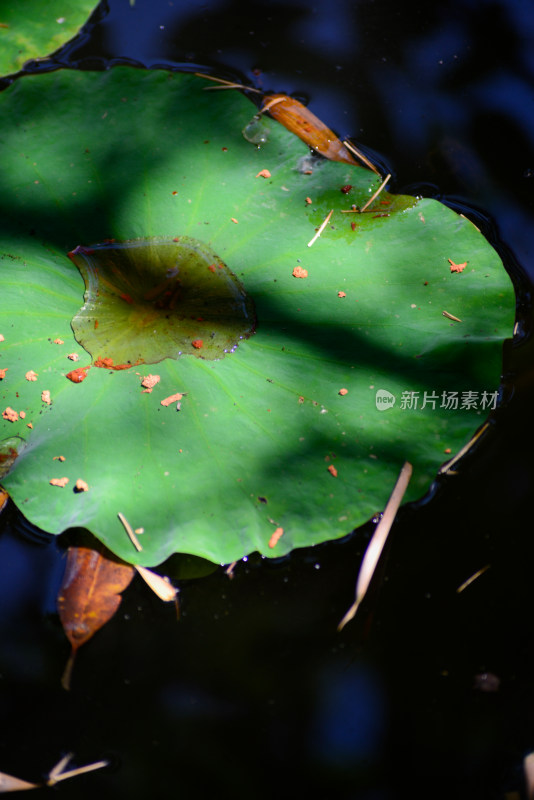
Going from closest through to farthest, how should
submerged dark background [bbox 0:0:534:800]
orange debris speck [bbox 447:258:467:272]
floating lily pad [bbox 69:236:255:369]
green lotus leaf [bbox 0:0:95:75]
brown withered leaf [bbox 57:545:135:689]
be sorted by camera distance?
1. submerged dark background [bbox 0:0:534:800]
2. brown withered leaf [bbox 57:545:135:689]
3. floating lily pad [bbox 69:236:255:369]
4. orange debris speck [bbox 447:258:467:272]
5. green lotus leaf [bbox 0:0:95:75]

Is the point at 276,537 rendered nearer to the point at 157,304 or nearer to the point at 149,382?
the point at 149,382

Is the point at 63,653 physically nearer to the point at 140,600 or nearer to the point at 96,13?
the point at 140,600

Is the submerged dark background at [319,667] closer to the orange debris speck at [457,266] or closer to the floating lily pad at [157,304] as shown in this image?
the orange debris speck at [457,266]

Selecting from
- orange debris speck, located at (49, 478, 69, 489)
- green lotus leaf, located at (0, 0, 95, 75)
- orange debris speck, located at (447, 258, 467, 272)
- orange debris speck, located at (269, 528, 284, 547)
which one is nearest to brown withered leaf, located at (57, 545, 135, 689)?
orange debris speck, located at (49, 478, 69, 489)

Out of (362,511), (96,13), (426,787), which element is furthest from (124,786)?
(96,13)

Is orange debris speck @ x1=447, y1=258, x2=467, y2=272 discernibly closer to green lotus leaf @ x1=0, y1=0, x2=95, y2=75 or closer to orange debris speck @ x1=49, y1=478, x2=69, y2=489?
orange debris speck @ x1=49, y1=478, x2=69, y2=489

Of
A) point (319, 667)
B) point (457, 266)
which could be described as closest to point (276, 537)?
point (319, 667)
